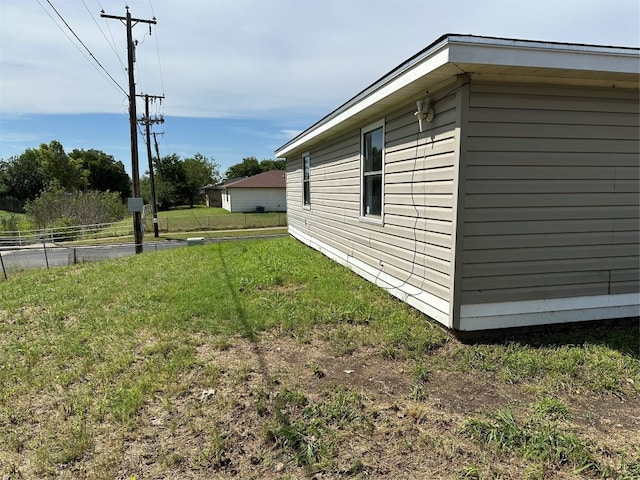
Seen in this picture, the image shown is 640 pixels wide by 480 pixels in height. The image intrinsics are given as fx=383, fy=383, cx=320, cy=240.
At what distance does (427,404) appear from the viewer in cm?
268

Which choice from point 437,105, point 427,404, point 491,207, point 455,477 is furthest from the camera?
point 437,105

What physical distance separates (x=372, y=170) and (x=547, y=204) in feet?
8.42

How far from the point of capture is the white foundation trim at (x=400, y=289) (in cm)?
385

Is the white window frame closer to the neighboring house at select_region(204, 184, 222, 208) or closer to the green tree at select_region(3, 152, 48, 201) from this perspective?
the neighboring house at select_region(204, 184, 222, 208)

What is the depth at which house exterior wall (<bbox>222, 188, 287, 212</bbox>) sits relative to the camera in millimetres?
32469

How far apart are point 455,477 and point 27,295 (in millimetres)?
6738

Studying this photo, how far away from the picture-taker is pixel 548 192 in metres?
3.71

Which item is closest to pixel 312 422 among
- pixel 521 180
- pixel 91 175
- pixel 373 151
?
pixel 521 180

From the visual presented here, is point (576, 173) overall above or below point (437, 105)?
below

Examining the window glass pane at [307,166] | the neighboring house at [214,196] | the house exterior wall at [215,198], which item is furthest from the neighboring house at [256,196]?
the window glass pane at [307,166]

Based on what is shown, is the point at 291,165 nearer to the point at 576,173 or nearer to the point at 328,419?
the point at 576,173

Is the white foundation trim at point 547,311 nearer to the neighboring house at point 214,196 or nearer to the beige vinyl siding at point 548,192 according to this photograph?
the beige vinyl siding at point 548,192

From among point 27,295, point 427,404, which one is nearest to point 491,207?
point 427,404

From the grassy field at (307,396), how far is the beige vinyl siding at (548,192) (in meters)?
0.59
